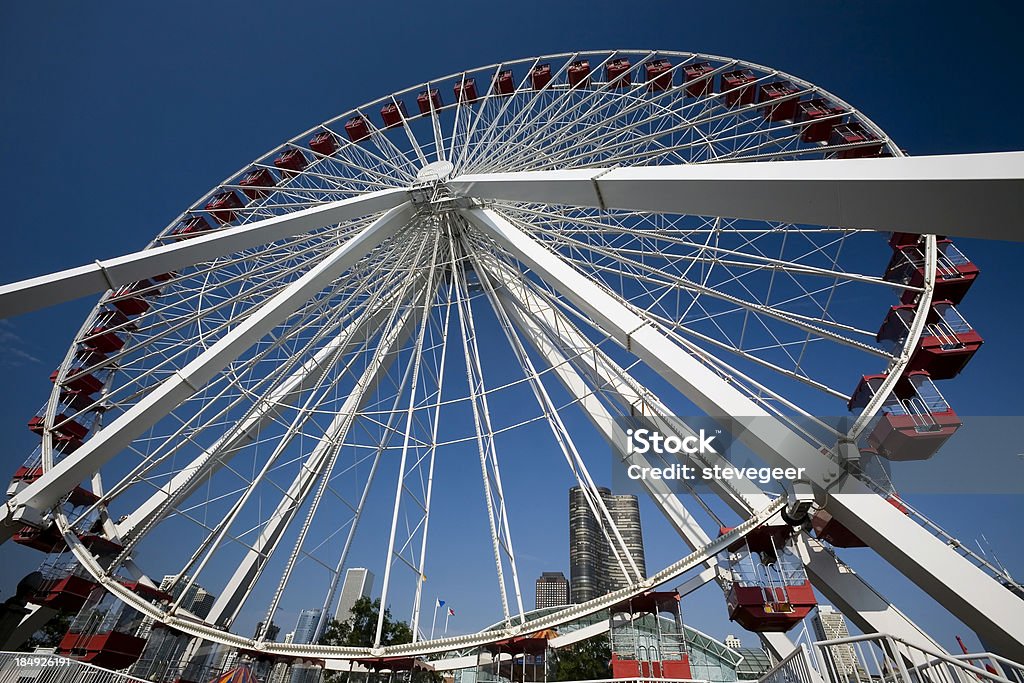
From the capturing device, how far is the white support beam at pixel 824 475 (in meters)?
7.43

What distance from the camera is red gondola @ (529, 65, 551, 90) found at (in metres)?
19.1

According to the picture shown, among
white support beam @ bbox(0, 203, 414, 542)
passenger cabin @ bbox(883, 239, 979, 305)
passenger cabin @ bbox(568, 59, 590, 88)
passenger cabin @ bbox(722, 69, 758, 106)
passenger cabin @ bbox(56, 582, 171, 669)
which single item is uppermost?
passenger cabin @ bbox(568, 59, 590, 88)

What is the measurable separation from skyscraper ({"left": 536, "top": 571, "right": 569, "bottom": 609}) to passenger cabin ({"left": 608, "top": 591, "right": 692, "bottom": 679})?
4115 inches

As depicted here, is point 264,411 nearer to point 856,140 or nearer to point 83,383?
point 83,383

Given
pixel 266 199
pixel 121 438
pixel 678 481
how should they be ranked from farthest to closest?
pixel 266 199 → pixel 678 481 → pixel 121 438

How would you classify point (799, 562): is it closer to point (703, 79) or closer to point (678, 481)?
point (678, 481)

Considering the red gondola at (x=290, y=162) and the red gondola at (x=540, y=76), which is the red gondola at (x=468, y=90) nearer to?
the red gondola at (x=540, y=76)

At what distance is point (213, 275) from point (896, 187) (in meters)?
17.3

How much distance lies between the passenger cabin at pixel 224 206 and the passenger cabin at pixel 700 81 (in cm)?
1600

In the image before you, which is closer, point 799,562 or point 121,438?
point 799,562

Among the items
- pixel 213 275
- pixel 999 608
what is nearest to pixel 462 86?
pixel 213 275

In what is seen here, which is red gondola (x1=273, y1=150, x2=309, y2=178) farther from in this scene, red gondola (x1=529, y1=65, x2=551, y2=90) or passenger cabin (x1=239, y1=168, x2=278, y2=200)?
red gondola (x1=529, y1=65, x2=551, y2=90)

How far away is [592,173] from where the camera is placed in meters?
6.64

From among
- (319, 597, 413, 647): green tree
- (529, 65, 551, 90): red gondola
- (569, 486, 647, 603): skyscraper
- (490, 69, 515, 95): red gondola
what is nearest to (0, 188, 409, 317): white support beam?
(490, 69, 515, 95): red gondola
